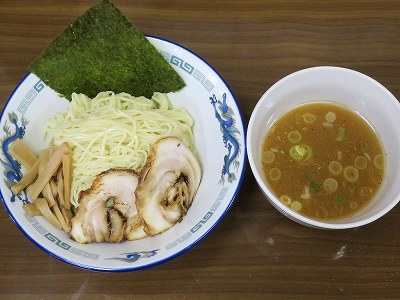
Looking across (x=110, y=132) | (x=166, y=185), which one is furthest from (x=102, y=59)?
(x=166, y=185)

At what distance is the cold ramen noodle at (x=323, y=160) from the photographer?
1.48 meters

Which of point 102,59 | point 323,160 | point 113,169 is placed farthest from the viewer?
point 102,59

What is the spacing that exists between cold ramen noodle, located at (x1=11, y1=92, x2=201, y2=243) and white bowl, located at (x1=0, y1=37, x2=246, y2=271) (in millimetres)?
35

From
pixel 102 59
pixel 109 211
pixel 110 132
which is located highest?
pixel 102 59

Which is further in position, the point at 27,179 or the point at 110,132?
the point at 110,132

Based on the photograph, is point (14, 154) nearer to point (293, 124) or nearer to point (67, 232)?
point (67, 232)

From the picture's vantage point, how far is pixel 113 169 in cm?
163

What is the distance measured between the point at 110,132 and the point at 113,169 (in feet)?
0.66

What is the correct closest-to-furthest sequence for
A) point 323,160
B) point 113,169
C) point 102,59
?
1. point 323,160
2. point 113,169
3. point 102,59

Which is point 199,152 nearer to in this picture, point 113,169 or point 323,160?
point 113,169

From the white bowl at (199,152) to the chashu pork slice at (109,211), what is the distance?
0.03 metres

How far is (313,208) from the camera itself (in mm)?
1476

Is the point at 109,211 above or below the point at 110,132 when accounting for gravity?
below

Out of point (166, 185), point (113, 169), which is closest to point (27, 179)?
point (113, 169)
